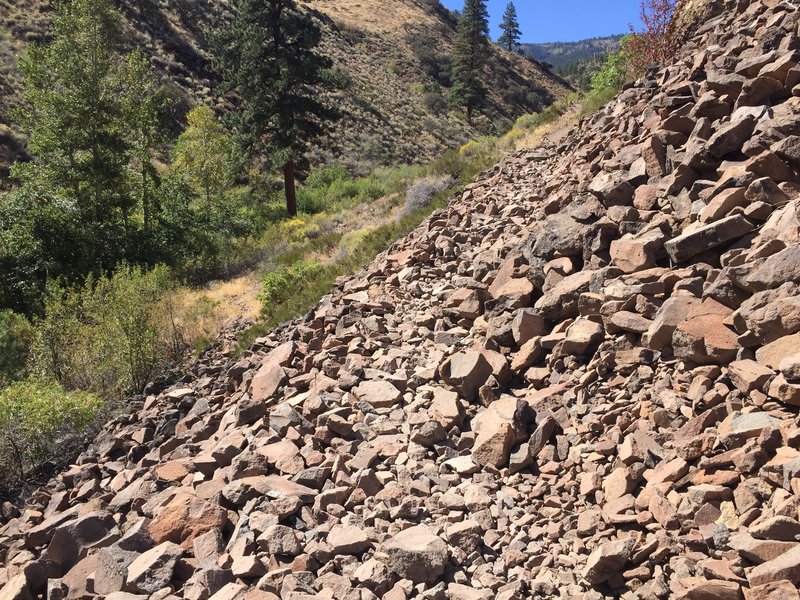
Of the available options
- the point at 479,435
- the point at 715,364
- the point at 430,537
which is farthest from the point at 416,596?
the point at 715,364

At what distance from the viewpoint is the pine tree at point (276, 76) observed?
67.8 feet

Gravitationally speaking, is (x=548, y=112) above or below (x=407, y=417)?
above

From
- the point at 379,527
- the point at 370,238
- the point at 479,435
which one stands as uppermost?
the point at 370,238

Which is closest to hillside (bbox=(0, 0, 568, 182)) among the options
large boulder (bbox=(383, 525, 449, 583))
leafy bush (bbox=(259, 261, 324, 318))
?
leafy bush (bbox=(259, 261, 324, 318))

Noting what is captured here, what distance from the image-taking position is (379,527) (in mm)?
4105

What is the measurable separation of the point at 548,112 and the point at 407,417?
1307 cm

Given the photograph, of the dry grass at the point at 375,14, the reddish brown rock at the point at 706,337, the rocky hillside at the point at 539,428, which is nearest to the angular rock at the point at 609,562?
the rocky hillside at the point at 539,428

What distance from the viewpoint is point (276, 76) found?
2114 cm

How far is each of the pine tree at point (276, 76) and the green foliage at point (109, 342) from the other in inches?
456

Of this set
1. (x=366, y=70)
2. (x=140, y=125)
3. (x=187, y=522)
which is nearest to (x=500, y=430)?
(x=187, y=522)

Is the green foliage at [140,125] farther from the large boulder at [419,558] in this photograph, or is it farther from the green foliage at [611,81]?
the large boulder at [419,558]

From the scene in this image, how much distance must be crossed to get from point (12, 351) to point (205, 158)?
39.6ft

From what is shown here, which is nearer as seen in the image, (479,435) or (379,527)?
(379,527)

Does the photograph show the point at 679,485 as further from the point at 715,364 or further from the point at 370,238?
the point at 370,238
